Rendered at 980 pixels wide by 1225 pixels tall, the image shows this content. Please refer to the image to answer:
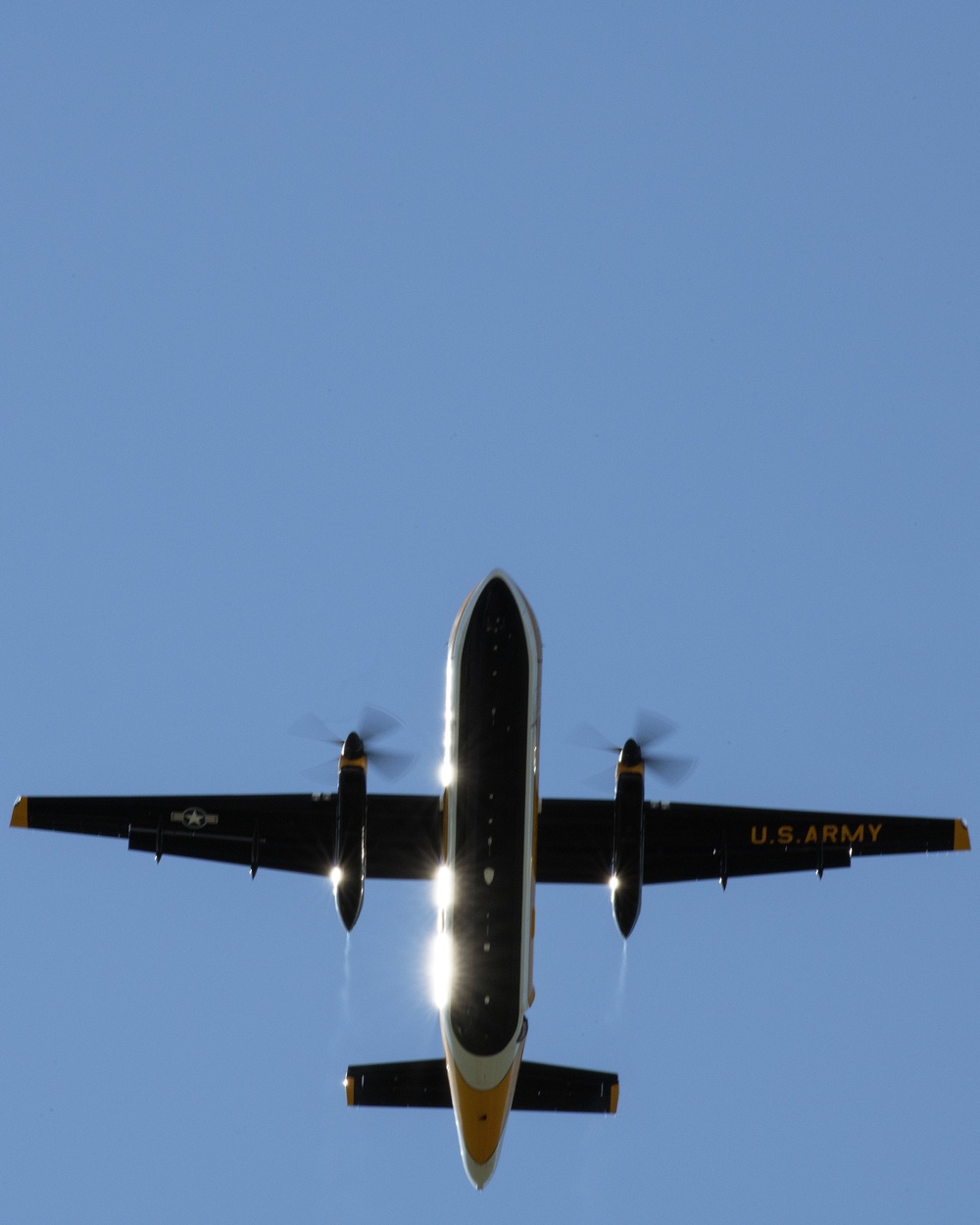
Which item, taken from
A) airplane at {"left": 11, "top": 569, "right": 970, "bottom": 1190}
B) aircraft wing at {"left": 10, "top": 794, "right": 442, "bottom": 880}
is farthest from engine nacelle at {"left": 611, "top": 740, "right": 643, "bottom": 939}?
aircraft wing at {"left": 10, "top": 794, "right": 442, "bottom": 880}

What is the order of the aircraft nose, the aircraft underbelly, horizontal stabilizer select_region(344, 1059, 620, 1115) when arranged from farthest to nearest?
horizontal stabilizer select_region(344, 1059, 620, 1115)
the aircraft nose
the aircraft underbelly

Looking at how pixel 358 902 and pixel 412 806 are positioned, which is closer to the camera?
pixel 358 902

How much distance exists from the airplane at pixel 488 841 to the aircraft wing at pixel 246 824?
0.03 meters

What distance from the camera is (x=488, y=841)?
Result: 121 feet

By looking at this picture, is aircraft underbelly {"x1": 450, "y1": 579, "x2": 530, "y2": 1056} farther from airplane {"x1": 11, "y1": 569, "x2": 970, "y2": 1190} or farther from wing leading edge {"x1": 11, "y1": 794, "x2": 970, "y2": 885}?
wing leading edge {"x1": 11, "y1": 794, "x2": 970, "y2": 885}

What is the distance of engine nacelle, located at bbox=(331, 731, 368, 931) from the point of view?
38812 mm

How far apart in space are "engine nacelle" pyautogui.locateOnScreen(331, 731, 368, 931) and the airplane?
1.6 inches

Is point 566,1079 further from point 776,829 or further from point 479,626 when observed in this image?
point 479,626

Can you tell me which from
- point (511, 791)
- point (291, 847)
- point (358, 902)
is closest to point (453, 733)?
point (511, 791)

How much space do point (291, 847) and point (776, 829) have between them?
11700mm

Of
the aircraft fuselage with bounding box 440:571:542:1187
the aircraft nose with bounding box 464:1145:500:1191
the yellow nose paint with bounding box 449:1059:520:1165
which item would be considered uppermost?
the aircraft fuselage with bounding box 440:571:542:1187

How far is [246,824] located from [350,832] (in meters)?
4.60

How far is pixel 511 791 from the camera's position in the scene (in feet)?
122

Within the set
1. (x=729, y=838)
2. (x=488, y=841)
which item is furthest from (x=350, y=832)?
(x=729, y=838)
